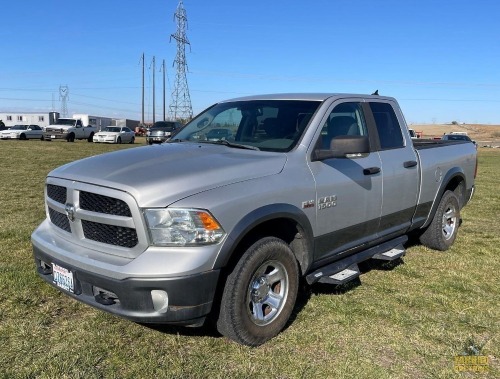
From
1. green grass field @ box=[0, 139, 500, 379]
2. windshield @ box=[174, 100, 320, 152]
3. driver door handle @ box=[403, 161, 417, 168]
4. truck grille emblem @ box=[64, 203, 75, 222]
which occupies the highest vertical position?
windshield @ box=[174, 100, 320, 152]

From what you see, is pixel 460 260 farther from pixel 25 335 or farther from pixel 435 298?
pixel 25 335

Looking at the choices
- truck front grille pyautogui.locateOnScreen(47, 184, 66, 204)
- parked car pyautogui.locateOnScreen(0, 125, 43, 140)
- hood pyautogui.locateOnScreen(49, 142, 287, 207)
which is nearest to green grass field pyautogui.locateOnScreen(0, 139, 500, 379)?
truck front grille pyautogui.locateOnScreen(47, 184, 66, 204)

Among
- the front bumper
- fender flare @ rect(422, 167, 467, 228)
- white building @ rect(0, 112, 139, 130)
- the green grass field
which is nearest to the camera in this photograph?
the front bumper

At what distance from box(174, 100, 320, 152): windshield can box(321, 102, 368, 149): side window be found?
19cm

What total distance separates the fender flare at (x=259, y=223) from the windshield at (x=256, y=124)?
58 centimetres

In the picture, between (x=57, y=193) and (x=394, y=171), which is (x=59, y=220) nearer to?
(x=57, y=193)

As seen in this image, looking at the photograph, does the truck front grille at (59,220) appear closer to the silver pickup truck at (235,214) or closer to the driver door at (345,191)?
the silver pickup truck at (235,214)

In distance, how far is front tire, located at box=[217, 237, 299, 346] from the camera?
3.11 metres

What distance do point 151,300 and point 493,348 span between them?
98.8 inches

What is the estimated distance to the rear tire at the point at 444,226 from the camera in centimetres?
571

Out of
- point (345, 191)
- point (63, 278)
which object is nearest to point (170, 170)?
point (63, 278)

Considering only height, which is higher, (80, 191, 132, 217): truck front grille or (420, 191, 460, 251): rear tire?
(80, 191, 132, 217): truck front grille

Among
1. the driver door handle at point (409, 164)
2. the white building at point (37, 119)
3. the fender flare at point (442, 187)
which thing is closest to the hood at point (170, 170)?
the driver door handle at point (409, 164)

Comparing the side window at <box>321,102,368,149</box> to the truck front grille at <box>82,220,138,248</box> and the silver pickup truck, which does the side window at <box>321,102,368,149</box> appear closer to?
the silver pickup truck
